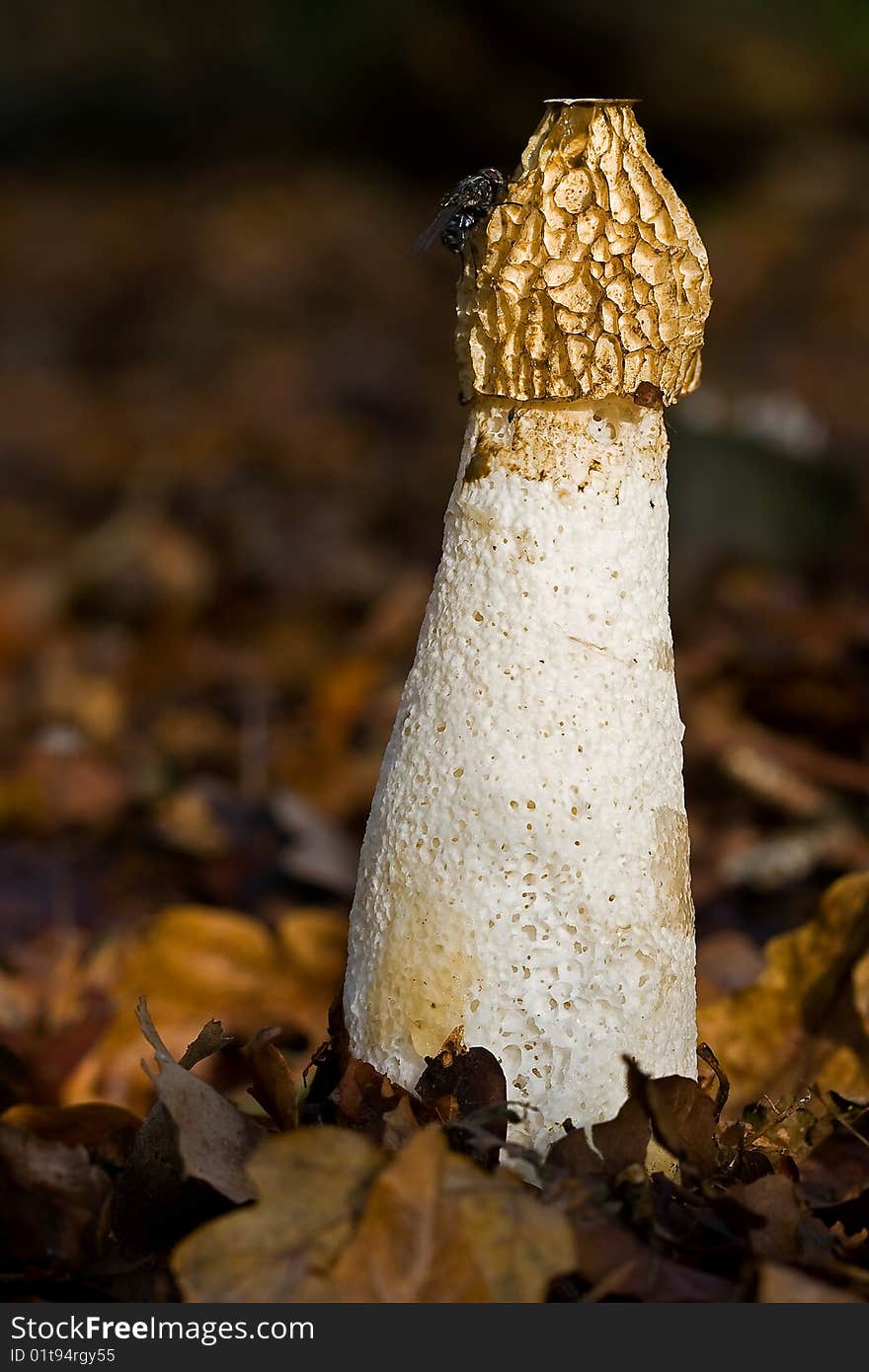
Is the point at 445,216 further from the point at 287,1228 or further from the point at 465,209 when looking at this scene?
the point at 287,1228

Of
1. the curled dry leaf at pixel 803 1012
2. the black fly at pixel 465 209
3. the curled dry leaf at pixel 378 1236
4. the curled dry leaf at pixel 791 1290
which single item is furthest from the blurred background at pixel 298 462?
the curled dry leaf at pixel 791 1290

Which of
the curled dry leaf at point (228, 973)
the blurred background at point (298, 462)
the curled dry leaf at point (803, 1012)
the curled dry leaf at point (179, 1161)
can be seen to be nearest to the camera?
the curled dry leaf at point (179, 1161)

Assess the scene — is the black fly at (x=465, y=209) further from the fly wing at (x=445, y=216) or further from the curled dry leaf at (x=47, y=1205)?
the curled dry leaf at (x=47, y=1205)

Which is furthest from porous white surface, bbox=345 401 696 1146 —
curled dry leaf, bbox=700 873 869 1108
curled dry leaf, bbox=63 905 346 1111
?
curled dry leaf, bbox=63 905 346 1111

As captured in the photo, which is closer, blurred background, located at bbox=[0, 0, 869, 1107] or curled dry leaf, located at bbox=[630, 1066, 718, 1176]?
curled dry leaf, located at bbox=[630, 1066, 718, 1176]

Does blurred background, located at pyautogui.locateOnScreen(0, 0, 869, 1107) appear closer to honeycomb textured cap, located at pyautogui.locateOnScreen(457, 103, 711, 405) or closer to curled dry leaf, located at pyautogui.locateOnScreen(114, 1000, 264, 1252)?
honeycomb textured cap, located at pyautogui.locateOnScreen(457, 103, 711, 405)

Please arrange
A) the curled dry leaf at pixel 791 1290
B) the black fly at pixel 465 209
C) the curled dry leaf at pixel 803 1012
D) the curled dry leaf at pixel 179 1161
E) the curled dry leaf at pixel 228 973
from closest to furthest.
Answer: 1. the curled dry leaf at pixel 791 1290
2. the curled dry leaf at pixel 179 1161
3. the black fly at pixel 465 209
4. the curled dry leaf at pixel 803 1012
5. the curled dry leaf at pixel 228 973
